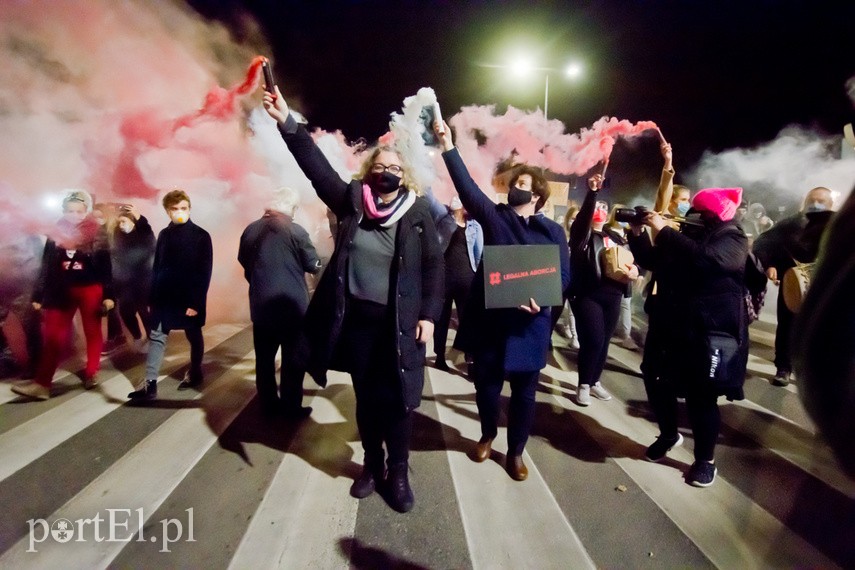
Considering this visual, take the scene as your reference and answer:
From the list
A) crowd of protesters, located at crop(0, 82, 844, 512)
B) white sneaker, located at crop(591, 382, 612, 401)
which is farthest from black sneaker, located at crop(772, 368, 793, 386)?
white sneaker, located at crop(591, 382, 612, 401)

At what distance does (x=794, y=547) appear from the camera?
7.56 ft

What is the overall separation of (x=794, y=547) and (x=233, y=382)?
4.84 metres

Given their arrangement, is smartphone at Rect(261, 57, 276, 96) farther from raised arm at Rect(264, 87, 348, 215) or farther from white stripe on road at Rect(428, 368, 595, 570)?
white stripe on road at Rect(428, 368, 595, 570)

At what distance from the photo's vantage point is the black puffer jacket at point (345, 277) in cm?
249

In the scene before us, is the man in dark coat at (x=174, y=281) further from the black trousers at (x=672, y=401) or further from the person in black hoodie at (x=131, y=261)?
the black trousers at (x=672, y=401)

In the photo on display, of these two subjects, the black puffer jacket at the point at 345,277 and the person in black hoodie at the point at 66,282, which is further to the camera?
the person in black hoodie at the point at 66,282

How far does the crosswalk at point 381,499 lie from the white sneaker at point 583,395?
0.13 metres

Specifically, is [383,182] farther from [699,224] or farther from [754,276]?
[754,276]

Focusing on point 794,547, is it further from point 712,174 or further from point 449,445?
point 712,174

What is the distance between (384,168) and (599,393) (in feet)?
11.2

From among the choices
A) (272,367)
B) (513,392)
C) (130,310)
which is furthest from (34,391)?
(513,392)

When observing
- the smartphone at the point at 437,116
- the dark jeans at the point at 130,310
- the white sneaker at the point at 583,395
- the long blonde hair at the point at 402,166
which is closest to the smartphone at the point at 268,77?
the long blonde hair at the point at 402,166

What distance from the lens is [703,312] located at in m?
2.80

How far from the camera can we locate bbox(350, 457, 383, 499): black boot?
9.16 ft
